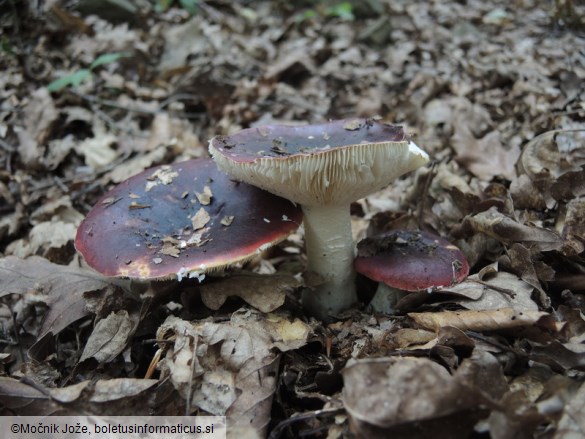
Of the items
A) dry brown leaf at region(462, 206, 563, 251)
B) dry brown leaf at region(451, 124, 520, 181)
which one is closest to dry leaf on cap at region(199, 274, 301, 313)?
dry brown leaf at region(462, 206, 563, 251)

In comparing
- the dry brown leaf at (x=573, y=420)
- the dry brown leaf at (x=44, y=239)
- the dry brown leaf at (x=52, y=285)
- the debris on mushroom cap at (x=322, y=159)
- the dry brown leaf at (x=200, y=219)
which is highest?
the debris on mushroom cap at (x=322, y=159)

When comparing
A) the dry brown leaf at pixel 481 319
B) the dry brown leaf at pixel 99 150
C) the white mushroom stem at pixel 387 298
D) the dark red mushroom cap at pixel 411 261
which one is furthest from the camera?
the dry brown leaf at pixel 99 150

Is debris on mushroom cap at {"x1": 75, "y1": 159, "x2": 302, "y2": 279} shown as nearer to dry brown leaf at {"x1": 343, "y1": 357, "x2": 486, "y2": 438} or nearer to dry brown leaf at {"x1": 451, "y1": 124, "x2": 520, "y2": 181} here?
dry brown leaf at {"x1": 343, "y1": 357, "x2": 486, "y2": 438}

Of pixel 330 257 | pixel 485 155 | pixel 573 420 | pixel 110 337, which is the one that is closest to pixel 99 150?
pixel 110 337

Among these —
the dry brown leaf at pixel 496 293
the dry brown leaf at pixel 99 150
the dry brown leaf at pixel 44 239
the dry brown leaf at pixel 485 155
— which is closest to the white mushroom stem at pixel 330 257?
the dry brown leaf at pixel 496 293

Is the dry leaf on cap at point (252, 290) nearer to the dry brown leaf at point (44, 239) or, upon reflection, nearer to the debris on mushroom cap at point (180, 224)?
the debris on mushroom cap at point (180, 224)

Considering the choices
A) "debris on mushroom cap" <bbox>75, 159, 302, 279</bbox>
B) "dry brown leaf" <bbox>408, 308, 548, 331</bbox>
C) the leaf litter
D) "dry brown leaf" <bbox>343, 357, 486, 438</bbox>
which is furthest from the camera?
"debris on mushroom cap" <bbox>75, 159, 302, 279</bbox>

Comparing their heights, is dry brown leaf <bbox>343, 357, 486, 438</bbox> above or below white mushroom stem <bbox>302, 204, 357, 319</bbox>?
above
